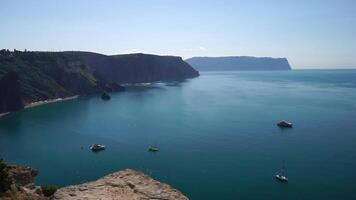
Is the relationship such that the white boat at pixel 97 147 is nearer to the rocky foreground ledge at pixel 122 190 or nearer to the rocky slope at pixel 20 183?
the rocky slope at pixel 20 183

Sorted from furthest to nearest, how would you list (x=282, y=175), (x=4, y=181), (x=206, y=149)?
(x=206, y=149) < (x=282, y=175) < (x=4, y=181)

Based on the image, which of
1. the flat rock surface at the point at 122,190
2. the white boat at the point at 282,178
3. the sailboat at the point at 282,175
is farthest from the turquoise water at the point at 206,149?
the flat rock surface at the point at 122,190

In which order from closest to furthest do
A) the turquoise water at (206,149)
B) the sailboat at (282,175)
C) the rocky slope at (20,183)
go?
the rocky slope at (20,183) → the turquoise water at (206,149) → the sailboat at (282,175)

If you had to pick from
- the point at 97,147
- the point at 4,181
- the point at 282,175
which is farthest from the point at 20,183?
the point at 97,147

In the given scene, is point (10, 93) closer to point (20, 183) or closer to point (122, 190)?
point (20, 183)

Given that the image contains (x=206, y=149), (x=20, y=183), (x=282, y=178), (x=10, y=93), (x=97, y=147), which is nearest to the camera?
(x=20, y=183)

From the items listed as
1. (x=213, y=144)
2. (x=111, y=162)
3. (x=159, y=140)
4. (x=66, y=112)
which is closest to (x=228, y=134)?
(x=213, y=144)

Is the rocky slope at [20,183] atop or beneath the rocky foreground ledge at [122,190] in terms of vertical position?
beneath

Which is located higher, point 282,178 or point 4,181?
point 4,181
